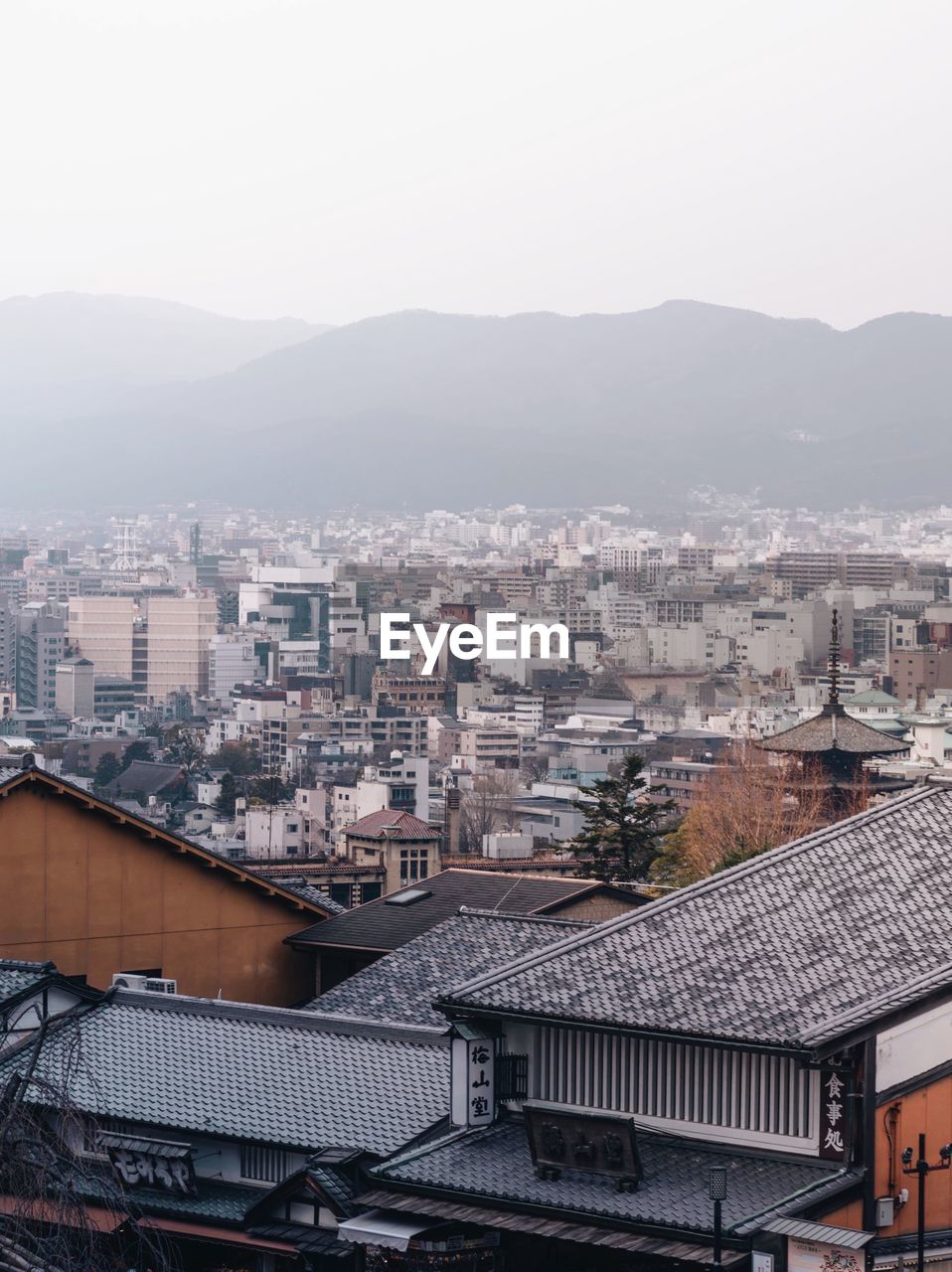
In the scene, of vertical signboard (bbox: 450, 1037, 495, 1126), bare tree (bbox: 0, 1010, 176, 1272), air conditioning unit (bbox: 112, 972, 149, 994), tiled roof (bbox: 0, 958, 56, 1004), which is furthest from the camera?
air conditioning unit (bbox: 112, 972, 149, 994)

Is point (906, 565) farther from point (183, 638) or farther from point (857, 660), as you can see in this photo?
point (183, 638)

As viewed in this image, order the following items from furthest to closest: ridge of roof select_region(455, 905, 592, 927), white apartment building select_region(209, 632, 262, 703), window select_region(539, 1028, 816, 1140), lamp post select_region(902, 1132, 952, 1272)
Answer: white apartment building select_region(209, 632, 262, 703) < ridge of roof select_region(455, 905, 592, 927) < window select_region(539, 1028, 816, 1140) < lamp post select_region(902, 1132, 952, 1272)

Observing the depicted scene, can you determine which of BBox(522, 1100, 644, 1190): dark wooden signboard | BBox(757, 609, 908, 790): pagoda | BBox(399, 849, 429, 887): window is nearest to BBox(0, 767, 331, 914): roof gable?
BBox(522, 1100, 644, 1190): dark wooden signboard

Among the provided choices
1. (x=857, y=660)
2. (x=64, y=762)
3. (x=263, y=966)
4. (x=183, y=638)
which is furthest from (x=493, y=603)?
(x=263, y=966)

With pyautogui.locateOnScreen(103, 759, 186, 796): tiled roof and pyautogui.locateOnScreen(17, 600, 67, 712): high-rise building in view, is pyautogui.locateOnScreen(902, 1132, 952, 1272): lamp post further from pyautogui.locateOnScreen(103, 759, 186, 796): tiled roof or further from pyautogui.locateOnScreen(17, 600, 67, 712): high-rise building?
pyautogui.locateOnScreen(17, 600, 67, 712): high-rise building

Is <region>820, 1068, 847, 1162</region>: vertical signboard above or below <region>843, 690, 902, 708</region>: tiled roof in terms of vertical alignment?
above

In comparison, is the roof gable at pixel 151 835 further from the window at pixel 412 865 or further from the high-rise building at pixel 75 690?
the high-rise building at pixel 75 690
